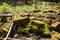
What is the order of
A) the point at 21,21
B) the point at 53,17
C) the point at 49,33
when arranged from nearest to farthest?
1. the point at 49,33
2. the point at 21,21
3. the point at 53,17

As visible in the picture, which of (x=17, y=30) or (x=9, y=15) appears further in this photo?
(x=9, y=15)

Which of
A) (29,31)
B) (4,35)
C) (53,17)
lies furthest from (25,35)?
(53,17)

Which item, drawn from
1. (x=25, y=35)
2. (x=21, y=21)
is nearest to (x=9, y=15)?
(x=21, y=21)

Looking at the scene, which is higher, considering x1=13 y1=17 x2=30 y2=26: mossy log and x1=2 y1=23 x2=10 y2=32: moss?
x1=13 y1=17 x2=30 y2=26: mossy log

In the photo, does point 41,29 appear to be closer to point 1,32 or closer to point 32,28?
point 32,28

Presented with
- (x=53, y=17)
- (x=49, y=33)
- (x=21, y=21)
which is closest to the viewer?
(x=49, y=33)

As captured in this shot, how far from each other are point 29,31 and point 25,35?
10.4 inches

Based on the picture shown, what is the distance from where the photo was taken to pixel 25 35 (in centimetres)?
703

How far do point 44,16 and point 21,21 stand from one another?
1.63 m

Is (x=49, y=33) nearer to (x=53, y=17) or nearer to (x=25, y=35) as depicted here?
(x=25, y=35)

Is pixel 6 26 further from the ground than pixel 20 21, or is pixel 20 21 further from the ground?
pixel 20 21

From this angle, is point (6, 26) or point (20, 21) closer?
point (20, 21)

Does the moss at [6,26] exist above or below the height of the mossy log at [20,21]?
below

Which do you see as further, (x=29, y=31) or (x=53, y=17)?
(x=53, y=17)
